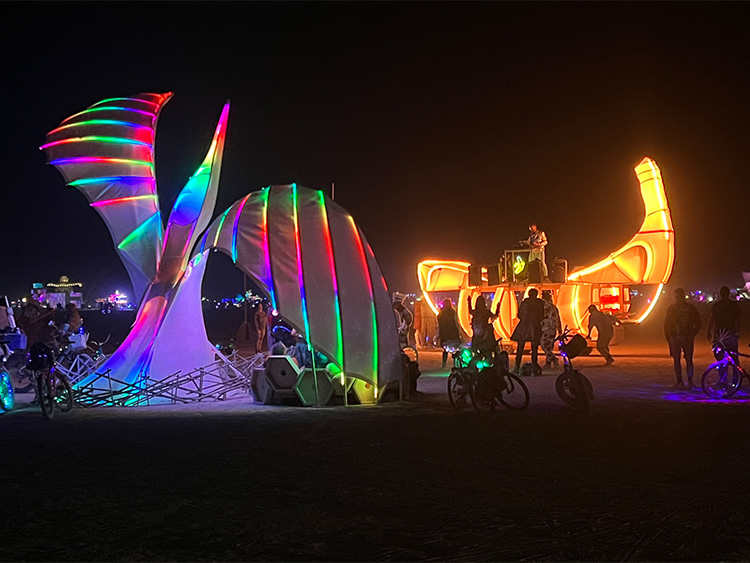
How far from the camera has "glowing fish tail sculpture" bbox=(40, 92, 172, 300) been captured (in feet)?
48.9

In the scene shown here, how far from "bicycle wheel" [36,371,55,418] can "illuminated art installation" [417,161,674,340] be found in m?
16.9

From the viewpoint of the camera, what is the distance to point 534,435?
903cm

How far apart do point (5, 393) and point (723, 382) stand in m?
11.3

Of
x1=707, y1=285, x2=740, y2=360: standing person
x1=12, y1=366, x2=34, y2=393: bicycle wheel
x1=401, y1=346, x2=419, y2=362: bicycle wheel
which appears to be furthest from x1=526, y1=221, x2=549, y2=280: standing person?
x1=12, y1=366, x2=34, y2=393: bicycle wheel

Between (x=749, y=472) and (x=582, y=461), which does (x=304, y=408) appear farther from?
(x=749, y=472)

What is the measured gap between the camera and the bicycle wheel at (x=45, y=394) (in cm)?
1148

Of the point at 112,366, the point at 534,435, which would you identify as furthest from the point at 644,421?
the point at 112,366

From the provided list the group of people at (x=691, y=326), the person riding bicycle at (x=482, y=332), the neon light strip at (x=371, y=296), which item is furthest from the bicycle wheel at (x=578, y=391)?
the group of people at (x=691, y=326)

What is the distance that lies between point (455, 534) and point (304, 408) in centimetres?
708

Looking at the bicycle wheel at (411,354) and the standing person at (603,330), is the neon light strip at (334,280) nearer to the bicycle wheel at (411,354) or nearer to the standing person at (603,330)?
the bicycle wheel at (411,354)

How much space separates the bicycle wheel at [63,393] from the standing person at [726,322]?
10293 mm

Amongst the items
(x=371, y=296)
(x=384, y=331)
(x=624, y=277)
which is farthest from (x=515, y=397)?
(x=624, y=277)

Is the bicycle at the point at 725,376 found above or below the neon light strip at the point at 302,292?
below

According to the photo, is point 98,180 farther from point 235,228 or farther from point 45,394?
point 45,394
